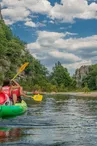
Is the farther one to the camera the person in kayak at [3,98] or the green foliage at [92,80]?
the green foliage at [92,80]

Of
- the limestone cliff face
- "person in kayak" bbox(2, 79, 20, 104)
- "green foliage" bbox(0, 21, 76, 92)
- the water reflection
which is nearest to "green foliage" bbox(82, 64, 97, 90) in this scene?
"green foliage" bbox(0, 21, 76, 92)

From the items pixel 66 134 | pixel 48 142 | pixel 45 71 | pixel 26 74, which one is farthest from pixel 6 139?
pixel 45 71

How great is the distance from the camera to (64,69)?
141 m

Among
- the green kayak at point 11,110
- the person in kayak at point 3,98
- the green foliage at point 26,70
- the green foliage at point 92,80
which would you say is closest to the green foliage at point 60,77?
the green foliage at point 26,70

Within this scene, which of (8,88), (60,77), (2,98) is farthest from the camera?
(60,77)

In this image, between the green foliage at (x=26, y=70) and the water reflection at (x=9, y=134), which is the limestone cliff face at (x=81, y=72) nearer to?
the green foliage at (x=26, y=70)

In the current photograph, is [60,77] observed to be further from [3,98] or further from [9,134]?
[9,134]

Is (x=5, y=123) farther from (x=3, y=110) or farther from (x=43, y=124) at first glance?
(x=43, y=124)

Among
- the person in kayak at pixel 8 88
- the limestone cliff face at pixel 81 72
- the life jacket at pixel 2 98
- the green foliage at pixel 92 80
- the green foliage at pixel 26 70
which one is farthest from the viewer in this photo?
the limestone cliff face at pixel 81 72

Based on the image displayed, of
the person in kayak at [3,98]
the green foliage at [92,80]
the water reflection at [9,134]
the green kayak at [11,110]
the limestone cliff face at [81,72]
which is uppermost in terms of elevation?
the limestone cliff face at [81,72]

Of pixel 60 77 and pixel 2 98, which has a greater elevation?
pixel 60 77

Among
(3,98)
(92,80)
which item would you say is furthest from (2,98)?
(92,80)

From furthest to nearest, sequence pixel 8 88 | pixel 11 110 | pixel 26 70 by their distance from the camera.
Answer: pixel 26 70 < pixel 8 88 < pixel 11 110

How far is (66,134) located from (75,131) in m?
0.91
